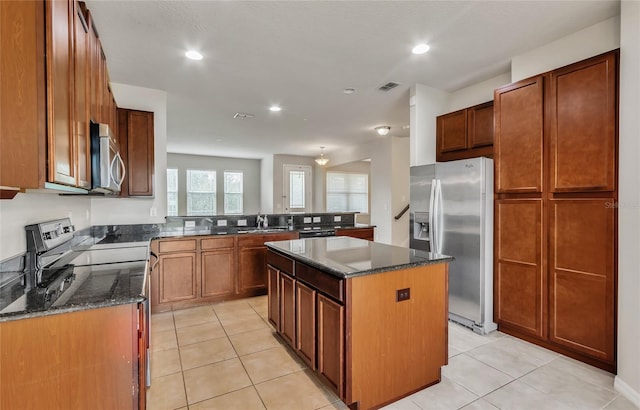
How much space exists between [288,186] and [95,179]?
694 cm

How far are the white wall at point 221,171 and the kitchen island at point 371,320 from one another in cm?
712

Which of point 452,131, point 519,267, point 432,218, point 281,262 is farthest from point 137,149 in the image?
point 519,267

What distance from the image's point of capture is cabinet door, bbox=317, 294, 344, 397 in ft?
5.86

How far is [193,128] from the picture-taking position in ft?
18.4

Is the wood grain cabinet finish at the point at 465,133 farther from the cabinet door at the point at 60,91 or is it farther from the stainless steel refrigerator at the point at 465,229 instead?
the cabinet door at the point at 60,91

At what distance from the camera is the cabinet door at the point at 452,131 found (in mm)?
3434

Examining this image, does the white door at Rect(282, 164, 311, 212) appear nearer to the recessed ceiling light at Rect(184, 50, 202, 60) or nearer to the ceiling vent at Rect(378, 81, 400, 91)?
the ceiling vent at Rect(378, 81, 400, 91)

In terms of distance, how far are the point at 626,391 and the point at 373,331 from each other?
175 centimetres

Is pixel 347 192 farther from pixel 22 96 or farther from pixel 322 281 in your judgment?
pixel 22 96

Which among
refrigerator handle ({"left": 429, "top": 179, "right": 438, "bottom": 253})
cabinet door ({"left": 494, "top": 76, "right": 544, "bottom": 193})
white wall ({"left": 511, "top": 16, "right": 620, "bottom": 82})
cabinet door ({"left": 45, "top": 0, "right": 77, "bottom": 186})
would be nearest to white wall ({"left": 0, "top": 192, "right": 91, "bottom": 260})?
cabinet door ({"left": 45, "top": 0, "right": 77, "bottom": 186})

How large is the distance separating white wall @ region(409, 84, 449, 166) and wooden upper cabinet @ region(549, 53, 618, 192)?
130cm

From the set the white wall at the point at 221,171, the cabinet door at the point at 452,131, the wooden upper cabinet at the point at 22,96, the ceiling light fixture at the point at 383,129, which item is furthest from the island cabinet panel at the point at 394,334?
the white wall at the point at 221,171

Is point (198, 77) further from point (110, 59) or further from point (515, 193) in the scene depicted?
point (515, 193)

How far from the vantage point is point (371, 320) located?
183cm
